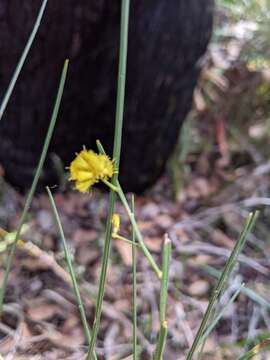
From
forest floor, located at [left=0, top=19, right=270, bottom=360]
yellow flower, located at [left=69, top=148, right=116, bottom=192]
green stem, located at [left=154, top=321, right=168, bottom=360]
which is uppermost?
yellow flower, located at [left=69, top=148, right=116, bottom=192]

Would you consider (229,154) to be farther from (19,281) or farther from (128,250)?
(19,281)

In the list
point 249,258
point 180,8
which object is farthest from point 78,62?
point 249,258

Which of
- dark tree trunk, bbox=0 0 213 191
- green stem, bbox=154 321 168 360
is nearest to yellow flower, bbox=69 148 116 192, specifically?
green stem, bbox=154 321 168 360

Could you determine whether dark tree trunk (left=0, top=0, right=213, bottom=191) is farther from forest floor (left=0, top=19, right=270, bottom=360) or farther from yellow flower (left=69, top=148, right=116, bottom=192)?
yellow flower (left=69, top=148, right=116, bottom=192)

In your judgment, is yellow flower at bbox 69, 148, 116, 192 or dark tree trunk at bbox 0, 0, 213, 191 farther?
dark tree trunk at bbox 0, 0, 213, 191

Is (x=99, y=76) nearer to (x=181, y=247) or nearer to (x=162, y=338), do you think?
(x=181, y=247)

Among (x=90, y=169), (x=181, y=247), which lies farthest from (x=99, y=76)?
(x=90, y=169)

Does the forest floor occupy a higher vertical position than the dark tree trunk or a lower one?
lower
